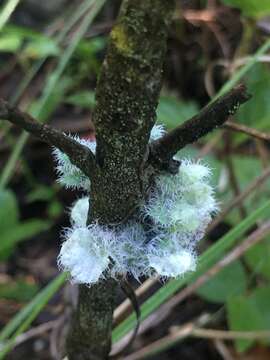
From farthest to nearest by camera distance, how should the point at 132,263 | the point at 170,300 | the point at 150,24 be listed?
the point at 170,300 → the point at 132,263 → the point at 150,24

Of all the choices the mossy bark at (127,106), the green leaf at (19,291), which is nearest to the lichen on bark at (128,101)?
the mossy bark at (127,106)

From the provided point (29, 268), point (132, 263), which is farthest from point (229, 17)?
point (132, 263)

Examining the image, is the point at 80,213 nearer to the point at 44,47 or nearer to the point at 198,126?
the point at 198,126

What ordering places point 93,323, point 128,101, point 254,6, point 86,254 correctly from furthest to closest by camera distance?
point 254,6 → point 93,323 → point 86,254 → point 128,101

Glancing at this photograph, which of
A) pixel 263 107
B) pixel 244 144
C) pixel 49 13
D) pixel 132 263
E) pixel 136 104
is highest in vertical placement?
pixel 136 104

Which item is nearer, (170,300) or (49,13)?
(170,300)

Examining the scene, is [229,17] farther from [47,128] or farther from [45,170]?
[47,128]

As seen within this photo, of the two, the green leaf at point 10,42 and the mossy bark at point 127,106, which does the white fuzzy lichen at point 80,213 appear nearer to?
the mossy bark at point 127,106

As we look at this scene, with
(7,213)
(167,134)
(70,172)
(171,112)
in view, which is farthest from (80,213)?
(7,213)

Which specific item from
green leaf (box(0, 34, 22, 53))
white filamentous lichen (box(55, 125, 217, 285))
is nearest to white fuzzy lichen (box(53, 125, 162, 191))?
white filamentous lichen (box(55, 125, 217, 285))
